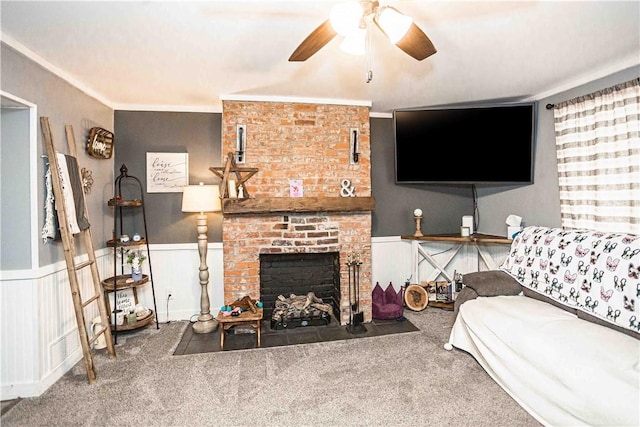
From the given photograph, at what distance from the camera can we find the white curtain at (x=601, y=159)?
241cm

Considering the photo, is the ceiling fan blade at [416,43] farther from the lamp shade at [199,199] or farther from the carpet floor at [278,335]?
the carpet floor at [278,335]

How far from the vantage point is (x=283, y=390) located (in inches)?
84.6

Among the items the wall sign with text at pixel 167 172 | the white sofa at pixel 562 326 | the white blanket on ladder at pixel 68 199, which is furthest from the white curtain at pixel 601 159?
the white blanket on ladder at pixel 68 199

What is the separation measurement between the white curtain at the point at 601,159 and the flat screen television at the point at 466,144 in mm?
326

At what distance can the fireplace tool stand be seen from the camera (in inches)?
126

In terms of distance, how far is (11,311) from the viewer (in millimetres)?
2125

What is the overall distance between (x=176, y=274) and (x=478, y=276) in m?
2.98

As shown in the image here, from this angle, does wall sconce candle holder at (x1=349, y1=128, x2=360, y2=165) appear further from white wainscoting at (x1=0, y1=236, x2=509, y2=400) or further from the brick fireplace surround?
white wainscoting at (x1=0, y1=236, x2=509, y2=400)

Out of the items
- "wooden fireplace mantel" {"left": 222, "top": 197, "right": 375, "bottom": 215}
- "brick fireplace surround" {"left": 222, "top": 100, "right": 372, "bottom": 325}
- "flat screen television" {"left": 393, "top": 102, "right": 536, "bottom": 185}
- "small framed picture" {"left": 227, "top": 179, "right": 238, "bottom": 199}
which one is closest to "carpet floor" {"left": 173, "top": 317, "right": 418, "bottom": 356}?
"brick fireplace surround" {"left": 222, "top": 100, "right": 372, "bottom": 325}

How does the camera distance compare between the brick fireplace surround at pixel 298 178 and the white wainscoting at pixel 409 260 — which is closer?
the brick fireplace surround at pixel 298 178

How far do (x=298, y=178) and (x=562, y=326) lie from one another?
2.39 metres

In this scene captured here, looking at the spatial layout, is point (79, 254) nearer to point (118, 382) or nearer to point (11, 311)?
point (11, 311)

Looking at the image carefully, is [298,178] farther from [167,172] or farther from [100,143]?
[100,143]

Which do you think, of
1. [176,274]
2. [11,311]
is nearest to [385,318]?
[176,274]
